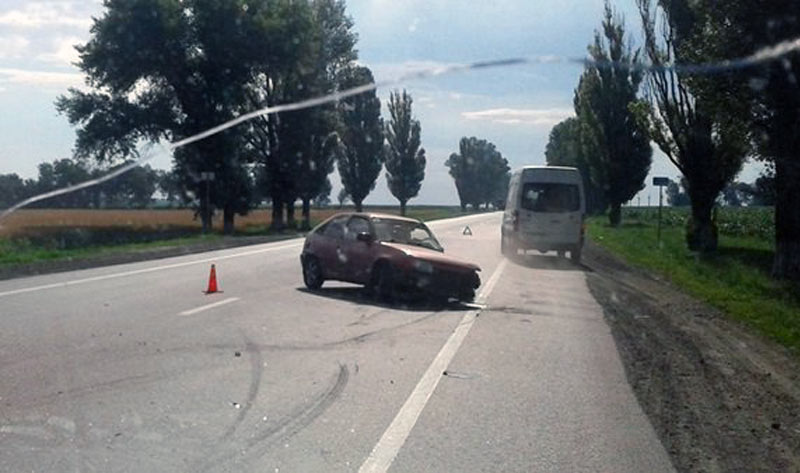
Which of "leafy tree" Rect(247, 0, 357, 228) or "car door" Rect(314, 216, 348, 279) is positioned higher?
"leafy tree" Rect(247, 0, 357, 228)

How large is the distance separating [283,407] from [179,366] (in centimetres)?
232

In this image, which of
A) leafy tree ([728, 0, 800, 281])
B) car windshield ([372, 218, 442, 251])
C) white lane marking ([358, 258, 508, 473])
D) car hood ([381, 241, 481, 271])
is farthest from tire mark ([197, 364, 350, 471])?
leafy tree ([728, 0, 800, 281])

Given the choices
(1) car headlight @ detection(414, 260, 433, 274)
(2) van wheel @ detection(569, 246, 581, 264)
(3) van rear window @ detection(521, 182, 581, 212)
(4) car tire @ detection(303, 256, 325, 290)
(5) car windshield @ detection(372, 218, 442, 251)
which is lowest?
(2) van wheel @ detection(569, 246, 581, 264)

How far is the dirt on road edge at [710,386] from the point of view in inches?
304

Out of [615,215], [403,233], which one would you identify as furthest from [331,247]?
[615,215]

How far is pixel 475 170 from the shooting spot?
523 feet

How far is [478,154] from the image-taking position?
523 feet

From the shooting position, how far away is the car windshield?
63.0 ft

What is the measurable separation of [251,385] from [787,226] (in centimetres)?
1818

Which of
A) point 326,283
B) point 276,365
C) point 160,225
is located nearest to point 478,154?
point 160,225

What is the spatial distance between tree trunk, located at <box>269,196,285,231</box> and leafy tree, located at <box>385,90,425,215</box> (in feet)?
110

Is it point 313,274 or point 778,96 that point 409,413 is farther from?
point 778,96

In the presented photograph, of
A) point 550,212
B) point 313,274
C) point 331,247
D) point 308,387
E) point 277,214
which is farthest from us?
point 277,214

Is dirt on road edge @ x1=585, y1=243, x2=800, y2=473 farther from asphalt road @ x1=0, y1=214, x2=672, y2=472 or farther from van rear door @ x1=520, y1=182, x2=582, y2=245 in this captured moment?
van rear door @ x1=520, y1=182, x2=582, y2=245
